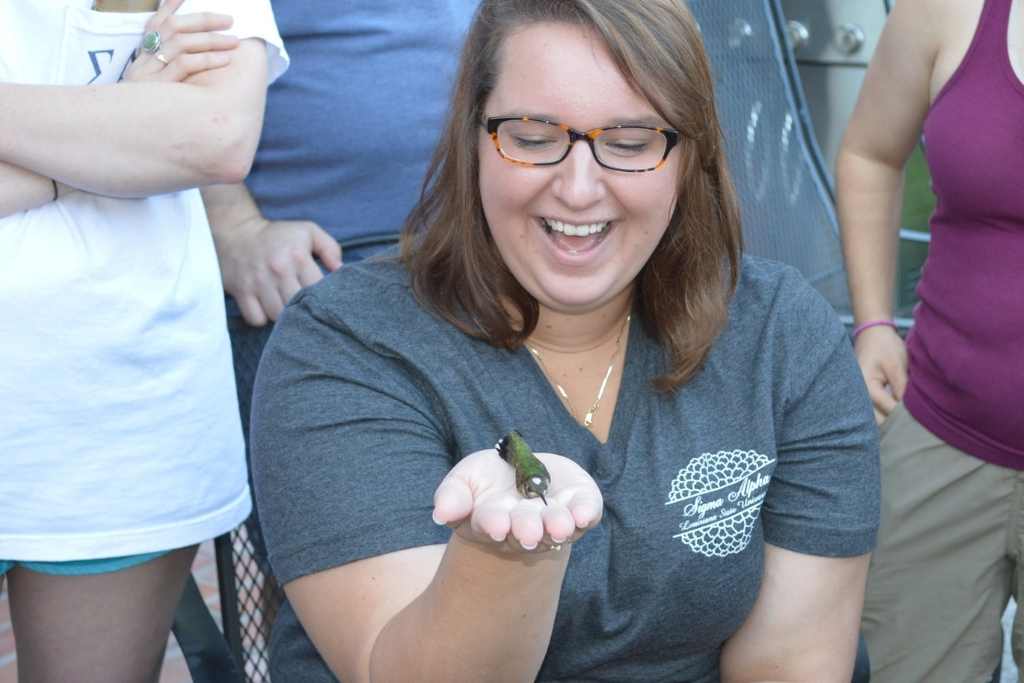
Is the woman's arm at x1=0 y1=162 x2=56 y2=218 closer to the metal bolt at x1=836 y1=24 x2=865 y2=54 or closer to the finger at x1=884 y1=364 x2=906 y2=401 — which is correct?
the finger at x1=884 y1=364 x2=906 y2=401

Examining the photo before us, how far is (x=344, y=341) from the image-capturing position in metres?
1.77

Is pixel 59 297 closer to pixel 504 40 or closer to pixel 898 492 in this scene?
pixel 504 40

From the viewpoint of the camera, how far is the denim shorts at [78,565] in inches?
68.4

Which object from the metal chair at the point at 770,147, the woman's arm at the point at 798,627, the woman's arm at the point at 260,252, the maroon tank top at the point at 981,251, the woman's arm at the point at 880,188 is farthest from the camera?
the metal chair at the point at 770,147

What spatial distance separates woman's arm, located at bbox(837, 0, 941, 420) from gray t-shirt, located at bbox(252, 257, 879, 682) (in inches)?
13.3

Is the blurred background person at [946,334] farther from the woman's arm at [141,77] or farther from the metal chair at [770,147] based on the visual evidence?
the woman's arm at [141,77]

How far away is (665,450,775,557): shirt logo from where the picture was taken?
5.85ft

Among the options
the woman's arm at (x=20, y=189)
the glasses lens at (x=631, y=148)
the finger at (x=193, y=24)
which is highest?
the finger at (x=193, y=24)

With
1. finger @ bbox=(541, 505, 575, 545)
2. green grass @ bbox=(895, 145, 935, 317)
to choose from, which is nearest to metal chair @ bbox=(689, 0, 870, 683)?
green grass @ bbox=(895, 145, 935, 317)

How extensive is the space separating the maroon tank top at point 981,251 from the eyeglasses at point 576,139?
Answer: 0.53m

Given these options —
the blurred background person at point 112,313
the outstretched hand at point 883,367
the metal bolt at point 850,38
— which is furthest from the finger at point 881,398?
the metal bolt at point 850,38

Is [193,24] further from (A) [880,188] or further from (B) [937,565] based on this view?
(B) [937,565]

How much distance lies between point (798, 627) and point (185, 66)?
1144 millimetres

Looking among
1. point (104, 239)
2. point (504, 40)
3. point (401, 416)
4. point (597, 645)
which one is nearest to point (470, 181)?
point (504, 40)
